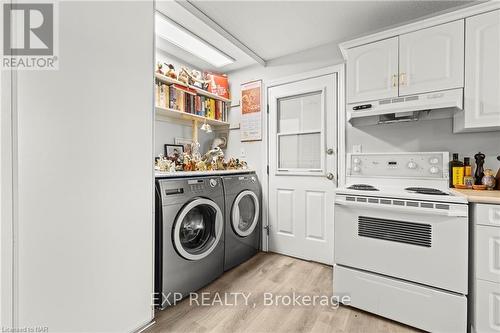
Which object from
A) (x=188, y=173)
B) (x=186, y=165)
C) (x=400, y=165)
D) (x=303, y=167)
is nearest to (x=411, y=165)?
(x=400, y=165)

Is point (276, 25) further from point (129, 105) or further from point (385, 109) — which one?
point (129, 105)

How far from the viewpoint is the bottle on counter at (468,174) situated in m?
1.74

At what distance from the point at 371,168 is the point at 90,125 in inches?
87.2

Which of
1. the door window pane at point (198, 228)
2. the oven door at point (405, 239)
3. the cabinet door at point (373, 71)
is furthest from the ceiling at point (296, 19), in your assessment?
the door window pane at point (198, 228)

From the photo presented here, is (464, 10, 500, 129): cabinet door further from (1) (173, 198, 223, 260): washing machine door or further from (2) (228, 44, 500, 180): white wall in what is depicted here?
(1) (173, 198, 223, 260): washing machine door

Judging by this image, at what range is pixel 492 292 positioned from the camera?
1.28 meters

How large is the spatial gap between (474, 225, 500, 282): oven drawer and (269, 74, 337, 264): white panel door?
1.18 metres

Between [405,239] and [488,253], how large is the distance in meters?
0.39

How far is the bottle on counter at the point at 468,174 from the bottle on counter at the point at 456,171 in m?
0.02

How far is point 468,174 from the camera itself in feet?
5.79

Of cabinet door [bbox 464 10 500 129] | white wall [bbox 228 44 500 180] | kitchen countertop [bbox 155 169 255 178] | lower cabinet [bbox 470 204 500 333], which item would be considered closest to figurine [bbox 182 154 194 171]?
kitchen countertop [bbox 155 169 255 178]

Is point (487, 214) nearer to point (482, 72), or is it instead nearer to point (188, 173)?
point (482, 72)

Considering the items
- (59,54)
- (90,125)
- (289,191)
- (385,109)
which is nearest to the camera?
(59,54)

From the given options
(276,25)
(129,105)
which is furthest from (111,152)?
(276,25)
